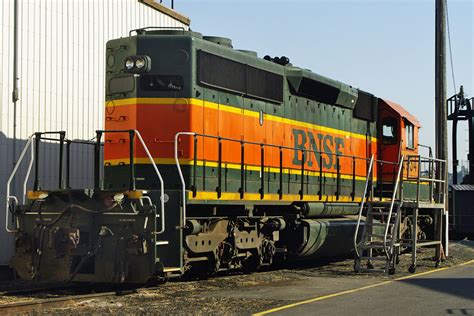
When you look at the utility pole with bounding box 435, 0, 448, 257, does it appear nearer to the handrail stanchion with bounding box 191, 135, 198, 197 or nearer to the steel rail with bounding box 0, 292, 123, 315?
the handrail stanchion with bounding box 191, 135, 198, 197

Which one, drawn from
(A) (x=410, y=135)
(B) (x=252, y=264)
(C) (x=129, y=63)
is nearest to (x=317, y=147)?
(B) (x=252, y=264)

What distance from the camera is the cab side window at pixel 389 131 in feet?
59.5

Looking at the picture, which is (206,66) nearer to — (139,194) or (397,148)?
(139,194)

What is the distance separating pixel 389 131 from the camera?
18.2 metres

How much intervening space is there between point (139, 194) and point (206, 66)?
307 centimetres

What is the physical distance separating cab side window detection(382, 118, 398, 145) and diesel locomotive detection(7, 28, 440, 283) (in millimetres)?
2613

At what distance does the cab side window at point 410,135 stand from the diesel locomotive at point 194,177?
9.93 ft

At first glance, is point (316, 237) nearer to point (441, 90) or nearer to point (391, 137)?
point (391, 137)

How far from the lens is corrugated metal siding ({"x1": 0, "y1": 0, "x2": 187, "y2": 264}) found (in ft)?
45.3

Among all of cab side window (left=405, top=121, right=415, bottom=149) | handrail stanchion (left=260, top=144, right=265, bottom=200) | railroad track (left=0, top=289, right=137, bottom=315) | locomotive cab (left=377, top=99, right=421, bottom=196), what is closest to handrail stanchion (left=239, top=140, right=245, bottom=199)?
handrail stanchion (left=260, top=144, right=265, bottom=200)

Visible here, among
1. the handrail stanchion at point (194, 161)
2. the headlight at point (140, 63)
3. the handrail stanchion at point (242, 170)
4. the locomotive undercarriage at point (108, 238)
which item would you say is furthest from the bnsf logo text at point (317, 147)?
the headlight at point (140, 63)

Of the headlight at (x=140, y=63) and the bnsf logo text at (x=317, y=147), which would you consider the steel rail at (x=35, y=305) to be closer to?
the headlight at (x=140, y=63)

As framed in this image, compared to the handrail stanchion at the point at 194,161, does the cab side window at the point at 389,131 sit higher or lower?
higher

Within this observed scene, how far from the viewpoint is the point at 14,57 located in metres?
14.0
